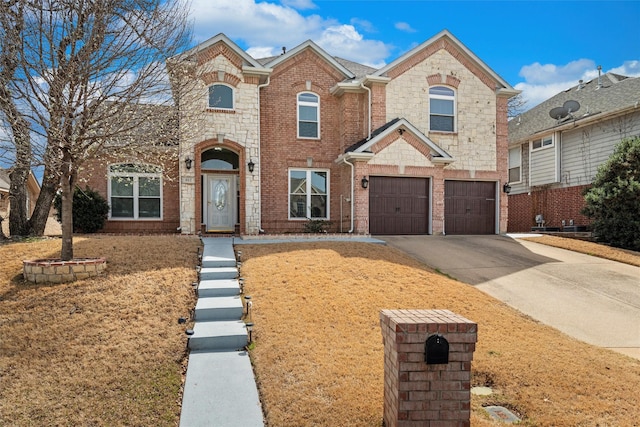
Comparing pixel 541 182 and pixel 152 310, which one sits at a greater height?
pixel 541 182

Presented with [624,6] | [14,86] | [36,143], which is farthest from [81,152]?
[624,6]

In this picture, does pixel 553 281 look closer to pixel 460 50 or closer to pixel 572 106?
pixel 460 50

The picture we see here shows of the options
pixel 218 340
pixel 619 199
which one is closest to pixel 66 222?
pixel 218 340

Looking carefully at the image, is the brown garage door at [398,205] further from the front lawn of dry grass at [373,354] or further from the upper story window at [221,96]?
the front lawn of dry grass at [373,354]

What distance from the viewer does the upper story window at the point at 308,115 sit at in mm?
16625

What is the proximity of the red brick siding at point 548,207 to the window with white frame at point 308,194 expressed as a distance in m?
10.5

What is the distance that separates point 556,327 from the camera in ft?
24.3

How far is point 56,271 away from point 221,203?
29.3 feet

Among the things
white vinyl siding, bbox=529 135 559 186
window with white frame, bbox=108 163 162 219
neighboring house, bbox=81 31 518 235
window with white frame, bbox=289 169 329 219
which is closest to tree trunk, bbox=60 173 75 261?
neighboring house, bbox=81 31 518 235

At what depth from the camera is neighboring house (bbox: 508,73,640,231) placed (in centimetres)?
1778

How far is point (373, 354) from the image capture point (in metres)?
5.67

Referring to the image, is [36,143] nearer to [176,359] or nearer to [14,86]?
[14,86]

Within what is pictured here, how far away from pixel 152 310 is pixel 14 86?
5.09 m

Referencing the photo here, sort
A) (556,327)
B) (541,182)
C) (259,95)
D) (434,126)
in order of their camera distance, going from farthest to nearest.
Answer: (541,182) → (434,126) → (259,95) → (556,327)
